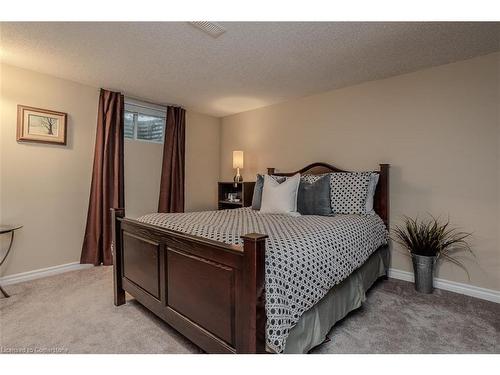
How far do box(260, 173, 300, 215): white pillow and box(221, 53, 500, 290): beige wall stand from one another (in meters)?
0.95

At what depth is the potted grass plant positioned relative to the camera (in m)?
2.38

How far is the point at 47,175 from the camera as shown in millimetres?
2861

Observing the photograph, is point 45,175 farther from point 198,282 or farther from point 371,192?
point 371,192

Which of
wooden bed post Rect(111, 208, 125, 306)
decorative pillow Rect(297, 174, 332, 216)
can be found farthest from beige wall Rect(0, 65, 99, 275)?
decorative pillow Rect(297, 174, 332, 216)

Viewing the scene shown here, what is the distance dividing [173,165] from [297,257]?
2991 millimetres

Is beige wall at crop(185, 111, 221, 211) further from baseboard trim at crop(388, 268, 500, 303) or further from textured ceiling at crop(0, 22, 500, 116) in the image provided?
baseboard trim at crop(388, 268, 500, 303)

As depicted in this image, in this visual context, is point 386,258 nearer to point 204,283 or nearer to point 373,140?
point 373,140

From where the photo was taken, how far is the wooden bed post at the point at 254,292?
1.12m

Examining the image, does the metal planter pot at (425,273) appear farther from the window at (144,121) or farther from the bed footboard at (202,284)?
the window at (144,121)

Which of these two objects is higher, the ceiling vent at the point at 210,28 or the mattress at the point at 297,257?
the ceiling vent at the point at 210,28

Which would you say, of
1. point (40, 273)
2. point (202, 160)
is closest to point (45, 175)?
point (40, 273)

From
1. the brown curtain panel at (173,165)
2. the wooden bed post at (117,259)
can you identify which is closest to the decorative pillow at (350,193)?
the wooden bed post at (117,259)

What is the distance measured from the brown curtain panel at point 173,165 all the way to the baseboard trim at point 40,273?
1.24m

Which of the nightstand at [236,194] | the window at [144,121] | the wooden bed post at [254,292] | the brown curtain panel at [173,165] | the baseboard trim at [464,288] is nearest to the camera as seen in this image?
the wooden bed post at [254,292]
